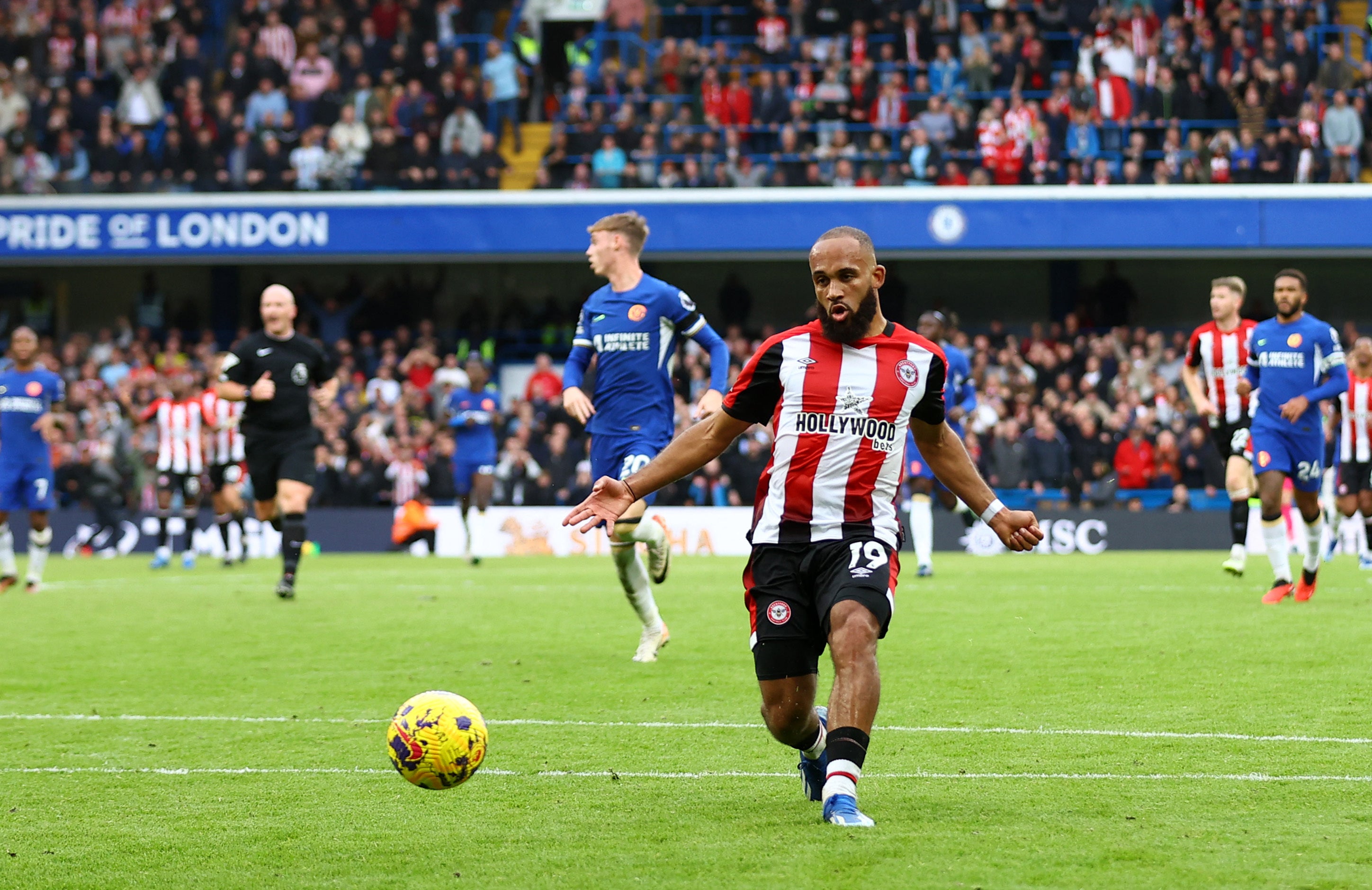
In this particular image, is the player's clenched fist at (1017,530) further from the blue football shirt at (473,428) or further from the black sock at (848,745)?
the blue football shirt at (473,428)

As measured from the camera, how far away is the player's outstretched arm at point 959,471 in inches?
229

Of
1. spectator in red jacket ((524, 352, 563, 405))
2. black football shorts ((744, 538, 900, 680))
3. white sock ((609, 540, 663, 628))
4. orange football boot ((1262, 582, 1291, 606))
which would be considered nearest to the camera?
black football shorts ((744, 538, 900, 680))

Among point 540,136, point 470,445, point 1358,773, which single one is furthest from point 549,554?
point 1358,773

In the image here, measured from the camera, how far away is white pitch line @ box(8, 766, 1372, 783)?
20.4ft

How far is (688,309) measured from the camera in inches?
406

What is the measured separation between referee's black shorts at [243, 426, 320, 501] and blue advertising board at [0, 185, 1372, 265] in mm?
13727

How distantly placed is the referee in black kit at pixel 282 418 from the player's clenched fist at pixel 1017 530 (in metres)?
9.67

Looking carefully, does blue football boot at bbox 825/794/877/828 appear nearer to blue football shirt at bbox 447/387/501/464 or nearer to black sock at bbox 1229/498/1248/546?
black sock at bbox 1229/498/1248/546

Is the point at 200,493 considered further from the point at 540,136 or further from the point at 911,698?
the point at 911,698

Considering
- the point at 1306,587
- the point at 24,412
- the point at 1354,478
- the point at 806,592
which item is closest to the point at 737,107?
the point at 1354,478

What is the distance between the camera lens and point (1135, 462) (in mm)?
24719

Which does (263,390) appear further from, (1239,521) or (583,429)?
(583,429)

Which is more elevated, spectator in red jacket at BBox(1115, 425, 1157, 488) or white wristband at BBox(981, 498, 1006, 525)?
white wristband at BBox(981, 498, 1006, 525)

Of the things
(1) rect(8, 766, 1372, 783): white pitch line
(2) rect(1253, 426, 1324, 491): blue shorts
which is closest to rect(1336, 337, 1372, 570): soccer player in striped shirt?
(2) rect(1253, 426, 1324, 491): blue shorts
